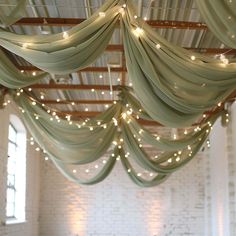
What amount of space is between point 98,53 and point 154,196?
28.3 feet

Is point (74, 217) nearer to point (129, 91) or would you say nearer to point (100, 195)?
point (100, 195)

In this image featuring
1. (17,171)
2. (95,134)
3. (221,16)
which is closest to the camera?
(221,16)

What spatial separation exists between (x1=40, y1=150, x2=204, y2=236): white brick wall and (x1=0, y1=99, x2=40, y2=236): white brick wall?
512mm

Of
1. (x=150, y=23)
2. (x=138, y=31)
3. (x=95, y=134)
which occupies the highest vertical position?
(x=150, y=23)

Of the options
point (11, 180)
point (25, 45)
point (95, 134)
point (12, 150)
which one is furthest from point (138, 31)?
point (11, 180)

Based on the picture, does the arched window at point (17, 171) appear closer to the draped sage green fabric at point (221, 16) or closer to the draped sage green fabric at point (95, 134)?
the draped sage green fabric at point (95, 134)

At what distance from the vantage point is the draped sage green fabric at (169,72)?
3824mm

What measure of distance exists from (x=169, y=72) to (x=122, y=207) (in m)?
8.47

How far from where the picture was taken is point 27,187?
10.8 m

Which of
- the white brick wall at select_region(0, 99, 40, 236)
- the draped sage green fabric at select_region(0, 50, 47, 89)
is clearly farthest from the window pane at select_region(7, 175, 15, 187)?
the draped sage green fabric at select_region(0, 50, 47, 89)

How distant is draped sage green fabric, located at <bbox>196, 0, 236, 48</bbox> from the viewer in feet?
10.9

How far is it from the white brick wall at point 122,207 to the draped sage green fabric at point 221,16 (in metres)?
8.91

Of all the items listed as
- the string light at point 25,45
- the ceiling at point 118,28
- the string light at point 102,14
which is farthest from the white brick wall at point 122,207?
the string light at point 102,14

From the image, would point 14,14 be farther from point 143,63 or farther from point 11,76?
point 143,63
